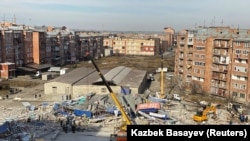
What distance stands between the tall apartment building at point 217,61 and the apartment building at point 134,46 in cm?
4956

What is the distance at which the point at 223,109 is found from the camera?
3114 cm

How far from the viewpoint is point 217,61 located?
36812 millimetres

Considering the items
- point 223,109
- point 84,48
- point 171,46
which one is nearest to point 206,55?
point 223,109

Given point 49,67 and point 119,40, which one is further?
point 119,40

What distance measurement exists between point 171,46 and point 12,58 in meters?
72.6

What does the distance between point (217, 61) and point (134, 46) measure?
184 ft

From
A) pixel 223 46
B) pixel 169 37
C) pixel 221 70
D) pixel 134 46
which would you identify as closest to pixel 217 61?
pixel 221 70

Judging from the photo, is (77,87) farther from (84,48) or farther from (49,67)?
(84,48)

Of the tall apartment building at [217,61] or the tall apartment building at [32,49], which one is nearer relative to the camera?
the tall apartment building at [217,61]

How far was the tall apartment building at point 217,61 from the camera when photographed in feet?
114

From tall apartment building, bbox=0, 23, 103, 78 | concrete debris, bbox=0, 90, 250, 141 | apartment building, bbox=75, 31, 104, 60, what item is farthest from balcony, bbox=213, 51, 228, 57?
apartment building, bbox=75, 31, 104, 60

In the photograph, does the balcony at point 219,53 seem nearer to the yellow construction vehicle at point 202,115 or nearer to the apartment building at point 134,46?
the yellow construction vehicle at point 202,115

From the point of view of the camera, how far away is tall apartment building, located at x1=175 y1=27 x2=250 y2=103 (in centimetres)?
3466

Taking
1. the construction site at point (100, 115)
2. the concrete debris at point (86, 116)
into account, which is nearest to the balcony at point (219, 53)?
the construction site at point (100, 115)
